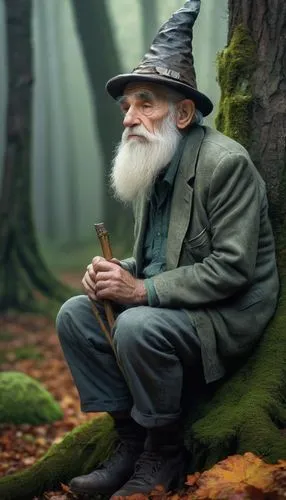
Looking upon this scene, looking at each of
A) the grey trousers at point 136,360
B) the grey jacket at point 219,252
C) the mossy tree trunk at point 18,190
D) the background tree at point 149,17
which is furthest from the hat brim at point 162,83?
the background tree at point 149,17

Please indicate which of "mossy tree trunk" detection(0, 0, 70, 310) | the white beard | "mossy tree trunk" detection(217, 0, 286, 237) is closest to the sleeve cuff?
the white beard

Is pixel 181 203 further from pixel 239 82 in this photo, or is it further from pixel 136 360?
pixel 239 82

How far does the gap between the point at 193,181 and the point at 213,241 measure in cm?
34

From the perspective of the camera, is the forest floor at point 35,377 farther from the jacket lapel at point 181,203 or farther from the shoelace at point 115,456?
the jacket lapel at point 181,203

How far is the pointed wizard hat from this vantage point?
4.12 metres

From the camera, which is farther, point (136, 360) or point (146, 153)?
point (146, 153)

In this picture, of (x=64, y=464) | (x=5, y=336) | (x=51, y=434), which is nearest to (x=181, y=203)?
(x=64, y=464)

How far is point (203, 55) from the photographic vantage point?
29.0 m

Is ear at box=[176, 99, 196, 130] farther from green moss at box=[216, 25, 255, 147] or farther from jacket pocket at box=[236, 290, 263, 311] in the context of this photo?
jacket pocket at box=[236, 290, 263, 311]

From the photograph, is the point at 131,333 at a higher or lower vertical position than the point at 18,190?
higher

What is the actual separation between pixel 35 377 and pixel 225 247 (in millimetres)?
6076

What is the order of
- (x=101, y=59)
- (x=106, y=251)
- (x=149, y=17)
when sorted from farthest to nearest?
(x=149, y=17), (x=101, y=59), (x=106, y=251)

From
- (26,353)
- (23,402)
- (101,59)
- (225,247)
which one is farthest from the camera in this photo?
(101,59)

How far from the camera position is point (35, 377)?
958 centimetres
